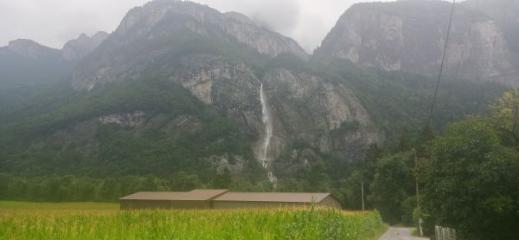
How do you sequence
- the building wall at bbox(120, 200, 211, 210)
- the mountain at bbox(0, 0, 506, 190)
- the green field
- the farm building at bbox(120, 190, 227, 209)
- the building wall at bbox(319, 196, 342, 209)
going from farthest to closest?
1. the mountain at bbox(0, 0, 506, 190)
2. the building wall at bbox(319, 196, 342, 209)
3. the farm building at bbox(120, 190, 227, 209)
4. the building wall at bbox(120, 200, 211, 210)
5. the green field

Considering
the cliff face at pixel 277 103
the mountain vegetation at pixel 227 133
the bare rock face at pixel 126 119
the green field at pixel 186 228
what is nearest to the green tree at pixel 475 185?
the green field at pixel 186 228

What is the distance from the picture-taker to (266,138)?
170 meters

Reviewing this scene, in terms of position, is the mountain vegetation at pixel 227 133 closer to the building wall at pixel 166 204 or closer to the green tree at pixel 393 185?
the green tree at pixel 393 185

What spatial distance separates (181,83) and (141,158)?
60765 mm

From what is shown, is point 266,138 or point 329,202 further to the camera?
point 266,138

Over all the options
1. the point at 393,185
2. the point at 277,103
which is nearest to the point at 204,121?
the point at 277,103

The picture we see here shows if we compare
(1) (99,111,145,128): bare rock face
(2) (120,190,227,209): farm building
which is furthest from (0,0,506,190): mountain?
(2) (120,190,227,209): farm building

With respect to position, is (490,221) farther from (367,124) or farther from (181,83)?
(181,83)

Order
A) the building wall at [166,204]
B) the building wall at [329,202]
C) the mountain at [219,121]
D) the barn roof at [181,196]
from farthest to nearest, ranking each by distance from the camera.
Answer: the mountain at [219,121] → the barn roof at [181,196] → the building wall at [329,202] → the building wall at [166,204]

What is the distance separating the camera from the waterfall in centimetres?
14930

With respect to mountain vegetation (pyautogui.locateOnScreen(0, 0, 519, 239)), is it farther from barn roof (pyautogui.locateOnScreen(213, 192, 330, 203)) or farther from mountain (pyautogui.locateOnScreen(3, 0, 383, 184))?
barn roof (pyautogui.locateOnScreen(213, 192, 330, 203))

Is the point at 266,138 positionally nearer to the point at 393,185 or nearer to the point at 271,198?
the point at 393,185

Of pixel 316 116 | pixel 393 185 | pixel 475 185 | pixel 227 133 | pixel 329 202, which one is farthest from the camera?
pixel 316 116

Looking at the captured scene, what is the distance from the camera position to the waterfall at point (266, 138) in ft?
490
